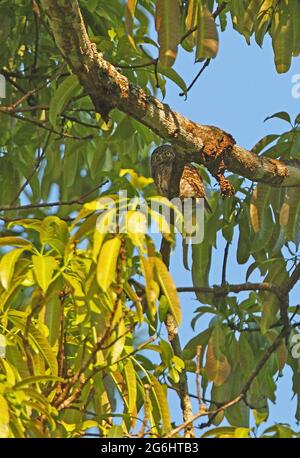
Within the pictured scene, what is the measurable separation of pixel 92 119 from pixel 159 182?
1.53 meters

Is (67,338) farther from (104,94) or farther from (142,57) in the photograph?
(142,57)

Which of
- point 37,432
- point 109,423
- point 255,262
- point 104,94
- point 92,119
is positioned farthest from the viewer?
point 92,119

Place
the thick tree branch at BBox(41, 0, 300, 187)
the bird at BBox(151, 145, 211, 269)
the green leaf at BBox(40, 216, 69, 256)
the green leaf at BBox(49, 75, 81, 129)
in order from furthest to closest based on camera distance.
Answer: the bird at BBox(151, 145, 211, 269) → the green leaf at BBox(49, 75, 81, 129) → the thick tree branch at BBox(41, 0, 300, 187) → the green leaf at BBox(40, 216, 69, 256)

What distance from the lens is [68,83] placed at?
2.96 metres

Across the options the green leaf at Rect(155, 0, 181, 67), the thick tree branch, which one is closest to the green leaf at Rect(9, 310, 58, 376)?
the green leaf at Rect(155, 0, 181, 67)

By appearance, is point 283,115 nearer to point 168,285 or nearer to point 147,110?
point 147,110

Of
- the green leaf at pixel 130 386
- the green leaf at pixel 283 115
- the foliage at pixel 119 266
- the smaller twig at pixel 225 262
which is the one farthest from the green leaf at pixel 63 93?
the green leaf at pixel 130 386

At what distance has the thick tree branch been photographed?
8.82 ft

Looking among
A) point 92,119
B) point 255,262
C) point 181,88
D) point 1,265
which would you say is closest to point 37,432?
point 1,265

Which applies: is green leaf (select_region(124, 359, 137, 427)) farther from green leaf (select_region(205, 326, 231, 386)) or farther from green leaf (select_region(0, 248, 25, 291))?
green leaf (select_region(205, 326, 231, 386))

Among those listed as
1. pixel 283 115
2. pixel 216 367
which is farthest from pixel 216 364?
pixel 283 115

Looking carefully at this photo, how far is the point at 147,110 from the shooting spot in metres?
2.90

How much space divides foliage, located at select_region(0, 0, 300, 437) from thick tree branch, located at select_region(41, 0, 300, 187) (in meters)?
0.07

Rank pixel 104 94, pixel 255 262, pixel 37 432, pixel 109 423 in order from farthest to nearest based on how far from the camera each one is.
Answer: pixel 255 262 → pixel 104 94 → pixel 109 423 → pixel 37 432
